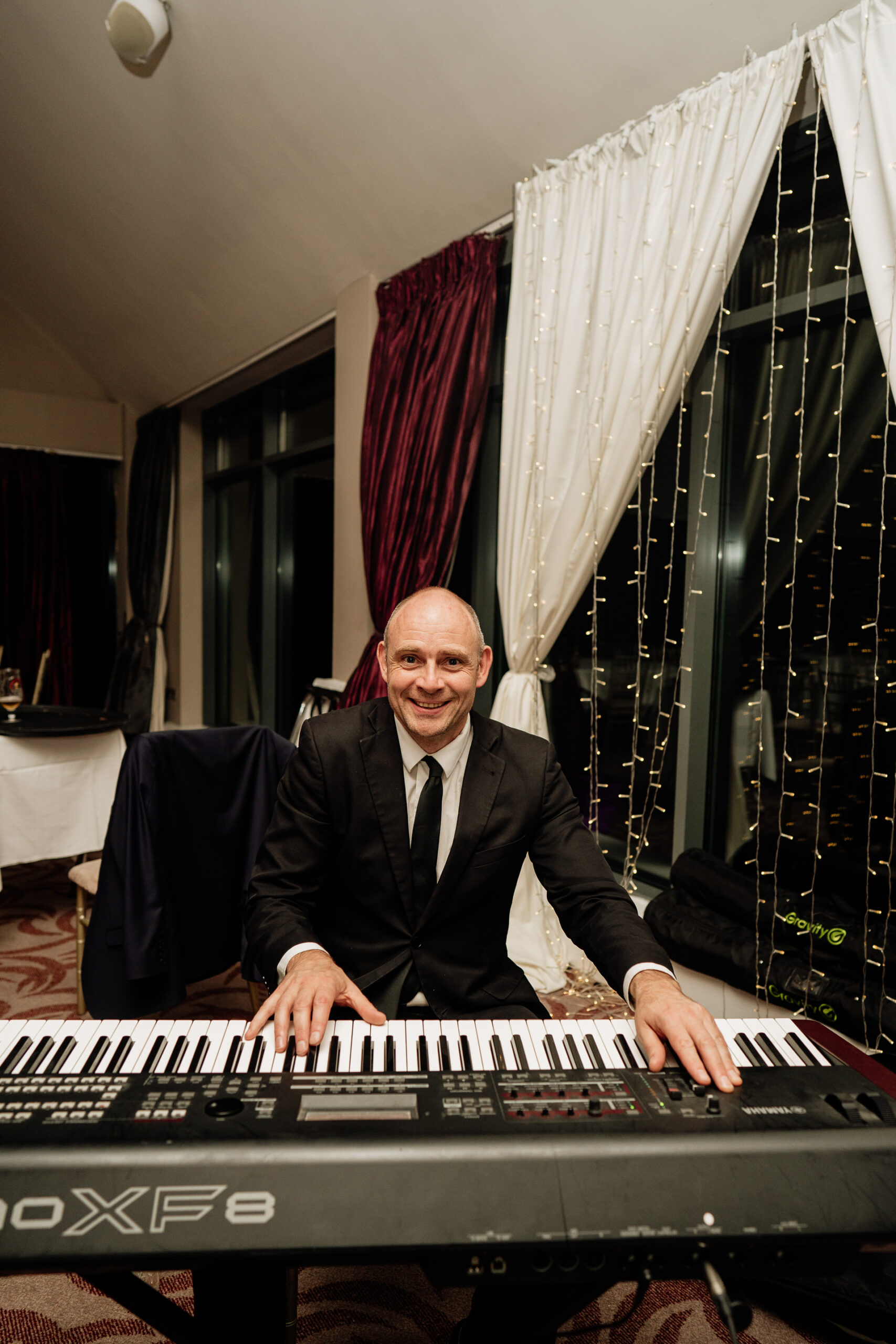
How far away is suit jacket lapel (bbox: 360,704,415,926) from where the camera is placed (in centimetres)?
153

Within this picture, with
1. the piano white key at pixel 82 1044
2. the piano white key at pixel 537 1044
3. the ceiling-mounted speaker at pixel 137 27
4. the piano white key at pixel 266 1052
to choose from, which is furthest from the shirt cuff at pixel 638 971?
the ceiling-mounted speaker at pixel 137 27

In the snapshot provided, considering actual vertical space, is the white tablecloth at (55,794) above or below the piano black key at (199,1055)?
below

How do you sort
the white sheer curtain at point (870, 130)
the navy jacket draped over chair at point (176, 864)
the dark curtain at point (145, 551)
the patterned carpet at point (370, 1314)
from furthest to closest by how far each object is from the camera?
the dark curtain at point (145, 551) < the navy jacket draped over chair at point (176, 864) < the white sheer curtain at point (870, 130) < the patterned carpet at point (370, 1314)

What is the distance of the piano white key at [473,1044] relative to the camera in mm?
1003

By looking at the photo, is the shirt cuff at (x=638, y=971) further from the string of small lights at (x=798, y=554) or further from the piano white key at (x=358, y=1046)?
the string of small lights at (x=798, y=554)

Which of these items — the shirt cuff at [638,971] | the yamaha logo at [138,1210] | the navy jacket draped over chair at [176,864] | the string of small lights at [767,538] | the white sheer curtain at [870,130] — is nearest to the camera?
the yamaha logo at [138,1210]

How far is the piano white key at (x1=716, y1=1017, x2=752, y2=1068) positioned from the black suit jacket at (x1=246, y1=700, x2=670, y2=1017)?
1.20 feet

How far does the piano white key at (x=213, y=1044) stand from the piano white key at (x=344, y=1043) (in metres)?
0.14

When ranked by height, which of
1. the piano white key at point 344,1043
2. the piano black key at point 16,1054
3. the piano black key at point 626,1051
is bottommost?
the piano black key at point 626,1051

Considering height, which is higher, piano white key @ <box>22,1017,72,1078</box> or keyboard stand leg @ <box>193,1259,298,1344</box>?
piano white key @ <box>22,1017,72,1078</box>

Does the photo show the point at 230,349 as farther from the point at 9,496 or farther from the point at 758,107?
the point at 758,107

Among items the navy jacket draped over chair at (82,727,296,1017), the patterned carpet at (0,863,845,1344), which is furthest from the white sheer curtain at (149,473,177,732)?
the patterned carpet at (0,863,845,1344)

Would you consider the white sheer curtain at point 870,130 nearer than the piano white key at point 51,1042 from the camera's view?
No

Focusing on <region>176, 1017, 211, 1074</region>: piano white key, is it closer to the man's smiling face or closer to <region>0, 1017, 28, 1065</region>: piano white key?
<region>0, 1017, 28, 1065</region>: piano white key
